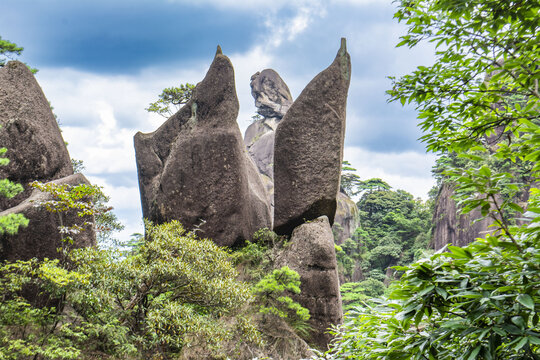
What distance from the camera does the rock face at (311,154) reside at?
9781mm

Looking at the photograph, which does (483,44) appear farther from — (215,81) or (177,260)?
(215,81)

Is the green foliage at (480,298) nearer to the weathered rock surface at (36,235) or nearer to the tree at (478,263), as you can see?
the tree at (478,263)

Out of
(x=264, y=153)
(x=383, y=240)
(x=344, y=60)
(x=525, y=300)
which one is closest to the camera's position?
(x=525, y=300)

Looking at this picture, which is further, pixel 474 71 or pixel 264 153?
pixel 264 153

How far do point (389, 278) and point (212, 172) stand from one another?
641 cm

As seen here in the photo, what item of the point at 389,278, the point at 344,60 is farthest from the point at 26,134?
the point at 344,60

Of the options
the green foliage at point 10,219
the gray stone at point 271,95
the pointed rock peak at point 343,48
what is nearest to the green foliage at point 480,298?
the green foliage at point 10,219

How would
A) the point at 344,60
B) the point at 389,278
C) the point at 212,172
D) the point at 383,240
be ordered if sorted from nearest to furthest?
1. the point at 389,278
2. the point at 212,172
3. the point at 344,60
4. the point at 383,240

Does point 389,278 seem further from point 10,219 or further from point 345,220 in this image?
point 345,220

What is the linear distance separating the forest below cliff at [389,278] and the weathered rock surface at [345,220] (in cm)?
1331

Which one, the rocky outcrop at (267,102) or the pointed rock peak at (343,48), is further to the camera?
the rocky outcrop at (267,102)

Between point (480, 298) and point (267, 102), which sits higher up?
point (267, 102)

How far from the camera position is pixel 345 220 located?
2303 centimetres

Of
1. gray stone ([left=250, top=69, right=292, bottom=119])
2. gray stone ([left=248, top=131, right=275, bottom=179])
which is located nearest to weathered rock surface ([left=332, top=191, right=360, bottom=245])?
gray stone ([left=248, top=131, right=275, bottom=179])
